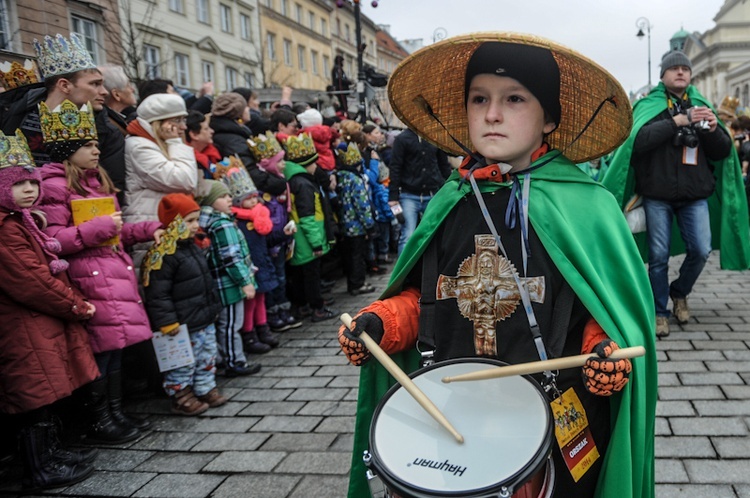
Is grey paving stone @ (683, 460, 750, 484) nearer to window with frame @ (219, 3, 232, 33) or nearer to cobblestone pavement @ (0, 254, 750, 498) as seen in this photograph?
cobblestone pavement @ (0, 254, 750, 498)

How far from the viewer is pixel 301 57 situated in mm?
43688

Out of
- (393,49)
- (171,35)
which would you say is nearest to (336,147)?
(171,35)

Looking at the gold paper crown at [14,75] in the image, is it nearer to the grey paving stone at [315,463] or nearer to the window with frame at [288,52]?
the grey paving stone at [315,463]

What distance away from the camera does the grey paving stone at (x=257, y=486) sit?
2.97m

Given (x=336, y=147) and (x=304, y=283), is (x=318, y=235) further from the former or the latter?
(x=336, y=147)

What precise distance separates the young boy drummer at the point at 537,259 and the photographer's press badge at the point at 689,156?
3.19m

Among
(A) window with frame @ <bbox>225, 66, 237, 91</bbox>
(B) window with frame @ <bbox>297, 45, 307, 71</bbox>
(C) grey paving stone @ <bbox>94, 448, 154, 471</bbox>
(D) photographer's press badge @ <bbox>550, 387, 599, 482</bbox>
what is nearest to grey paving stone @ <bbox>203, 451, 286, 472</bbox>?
(C) grey paving stone @ <bbox>94, 448, 154, 471</bbox>

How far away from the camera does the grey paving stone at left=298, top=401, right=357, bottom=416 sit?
12.9 feet

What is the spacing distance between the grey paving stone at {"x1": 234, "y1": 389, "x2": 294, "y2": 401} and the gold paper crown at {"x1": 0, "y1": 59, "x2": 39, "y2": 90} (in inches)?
99.8

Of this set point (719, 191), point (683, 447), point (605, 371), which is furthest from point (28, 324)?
point (719, 191)

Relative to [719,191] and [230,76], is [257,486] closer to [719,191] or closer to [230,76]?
[719,191]

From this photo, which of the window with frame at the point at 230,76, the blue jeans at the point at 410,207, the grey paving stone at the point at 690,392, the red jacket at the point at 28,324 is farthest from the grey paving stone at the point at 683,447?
the window with frame at the point at 230,76

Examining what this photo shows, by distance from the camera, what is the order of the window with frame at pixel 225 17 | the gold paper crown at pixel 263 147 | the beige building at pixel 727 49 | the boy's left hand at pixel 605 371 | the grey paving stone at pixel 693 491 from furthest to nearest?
the beige building at pixel 727 49
the window with frame at pixel 225 17
the gold paper crown at pixel 263 147
the grey paving stone at pixel 693 491
the boy's left hand at pixel 605 371

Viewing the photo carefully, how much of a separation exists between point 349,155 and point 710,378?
483cm
